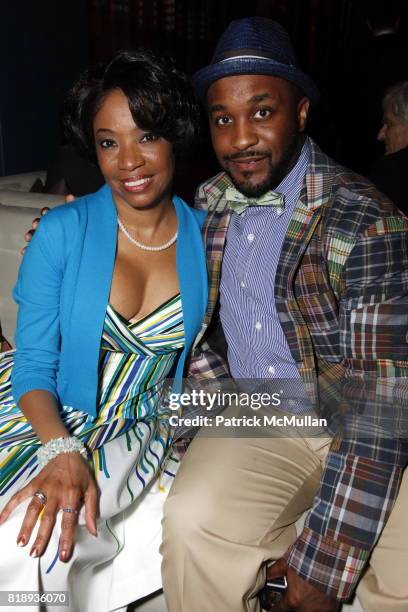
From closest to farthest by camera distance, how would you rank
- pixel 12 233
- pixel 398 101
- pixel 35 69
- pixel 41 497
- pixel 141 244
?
pixel 41 497 → pixel 141 244 → pixel 12 233 → pixel 398 101 → pixel 35 69

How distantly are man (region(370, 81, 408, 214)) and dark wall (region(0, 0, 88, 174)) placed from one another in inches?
121

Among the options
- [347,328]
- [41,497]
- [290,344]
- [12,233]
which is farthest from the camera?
[12,233]

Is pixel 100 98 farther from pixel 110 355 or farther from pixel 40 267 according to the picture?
pixel 110 355

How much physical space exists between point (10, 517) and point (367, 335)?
84cm

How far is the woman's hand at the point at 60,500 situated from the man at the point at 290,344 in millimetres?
201

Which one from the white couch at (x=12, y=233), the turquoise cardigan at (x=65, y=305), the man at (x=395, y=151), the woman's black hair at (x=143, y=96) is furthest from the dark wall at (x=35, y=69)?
the turquoise cardigan at (x=65, y=305)

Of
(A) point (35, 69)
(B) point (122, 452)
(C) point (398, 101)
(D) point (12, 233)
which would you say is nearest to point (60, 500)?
(B) point (122, 452)

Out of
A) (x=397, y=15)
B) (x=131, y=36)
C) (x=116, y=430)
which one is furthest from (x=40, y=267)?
(x=131, y=36)

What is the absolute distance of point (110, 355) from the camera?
62.7 inches

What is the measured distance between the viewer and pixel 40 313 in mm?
1527

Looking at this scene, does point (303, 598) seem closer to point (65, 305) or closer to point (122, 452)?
point (122, 452)

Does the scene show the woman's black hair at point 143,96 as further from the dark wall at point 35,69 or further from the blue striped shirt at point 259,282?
the dark wall at point 35,69

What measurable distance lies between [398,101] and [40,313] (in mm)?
2198

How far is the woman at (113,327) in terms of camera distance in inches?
57.5
